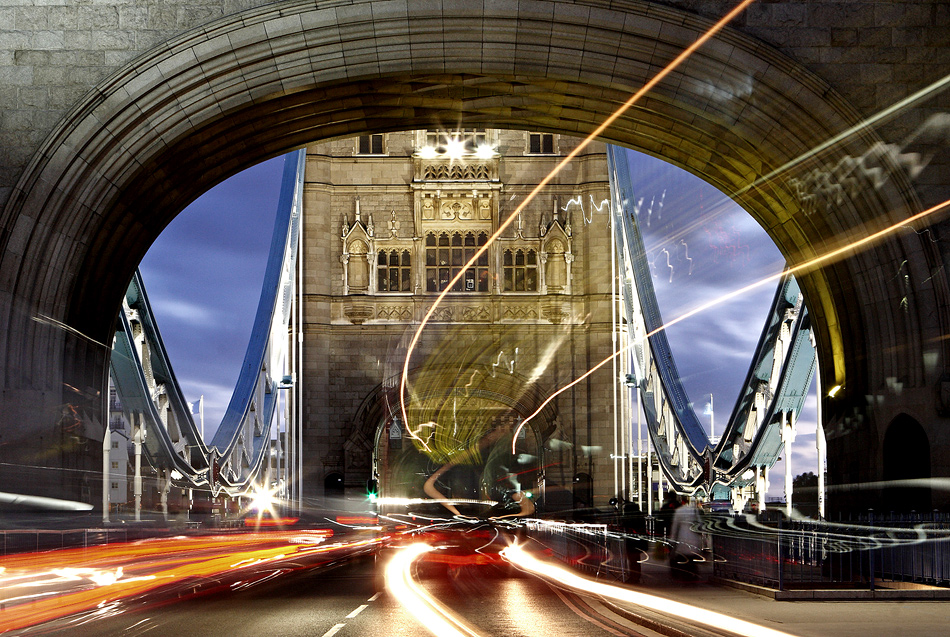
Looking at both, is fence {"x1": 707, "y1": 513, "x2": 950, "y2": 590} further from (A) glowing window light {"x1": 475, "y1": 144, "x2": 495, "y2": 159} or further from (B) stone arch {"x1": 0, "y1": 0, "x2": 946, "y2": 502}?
(A) glowing window light {"x1": 475, "y1": 144, "x2": 495, "y2": 159}

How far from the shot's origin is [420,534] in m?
35.3

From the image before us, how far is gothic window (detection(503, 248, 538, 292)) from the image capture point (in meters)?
37.0

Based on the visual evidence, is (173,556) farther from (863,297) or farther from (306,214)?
(306,214)

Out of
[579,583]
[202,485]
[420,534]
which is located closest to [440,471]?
[420,534]

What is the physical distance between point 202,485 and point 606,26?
1707cm

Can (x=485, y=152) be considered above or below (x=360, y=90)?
above

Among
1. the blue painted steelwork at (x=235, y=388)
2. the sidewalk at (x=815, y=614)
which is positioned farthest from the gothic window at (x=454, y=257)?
the sidewalk at (x=815, y=614)

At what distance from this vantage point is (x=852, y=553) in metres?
11.5

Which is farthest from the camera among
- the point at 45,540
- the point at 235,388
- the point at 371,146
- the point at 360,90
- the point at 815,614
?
the point at 371,146

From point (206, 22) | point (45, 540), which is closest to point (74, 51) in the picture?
point (206, 22)

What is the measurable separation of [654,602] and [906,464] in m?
3.32

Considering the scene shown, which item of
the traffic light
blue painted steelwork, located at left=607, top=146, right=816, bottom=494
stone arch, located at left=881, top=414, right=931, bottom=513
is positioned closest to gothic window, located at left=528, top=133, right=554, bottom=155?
blue painted steelwork, located at left=607, top=146, right=816, bottom=494

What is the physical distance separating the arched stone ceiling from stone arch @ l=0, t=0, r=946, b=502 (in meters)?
0.01

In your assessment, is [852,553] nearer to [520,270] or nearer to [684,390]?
[684,390]
